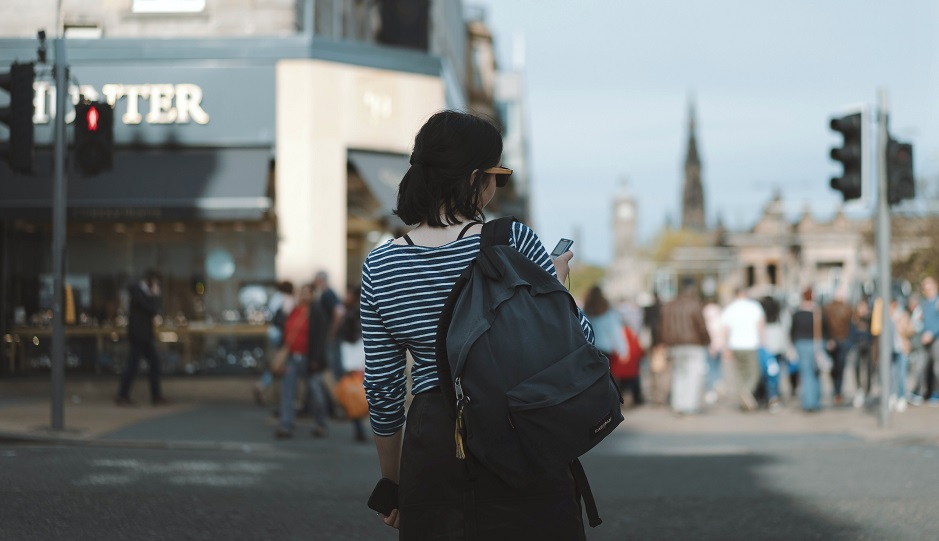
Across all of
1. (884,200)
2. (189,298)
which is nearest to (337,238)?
(189,298)

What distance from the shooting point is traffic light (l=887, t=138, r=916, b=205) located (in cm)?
1342

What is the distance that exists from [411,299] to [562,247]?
450 millimetres

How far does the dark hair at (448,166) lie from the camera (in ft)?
9.62

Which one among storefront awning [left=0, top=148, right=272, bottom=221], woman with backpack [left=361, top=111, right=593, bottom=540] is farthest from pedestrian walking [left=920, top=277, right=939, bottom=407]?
woman with backpack [left=361, top=111, right=593, bottom=540]

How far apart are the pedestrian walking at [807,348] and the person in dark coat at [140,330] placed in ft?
28.3

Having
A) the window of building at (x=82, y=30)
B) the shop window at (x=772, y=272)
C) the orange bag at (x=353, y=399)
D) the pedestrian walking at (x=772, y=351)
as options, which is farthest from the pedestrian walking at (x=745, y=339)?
the shop window at (x=772, y=272)

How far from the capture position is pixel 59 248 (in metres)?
12.6

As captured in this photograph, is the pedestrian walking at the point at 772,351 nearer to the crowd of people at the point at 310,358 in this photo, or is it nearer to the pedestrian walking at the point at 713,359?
the pedestrian walking at the point at 713,359

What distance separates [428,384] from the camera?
287 cm

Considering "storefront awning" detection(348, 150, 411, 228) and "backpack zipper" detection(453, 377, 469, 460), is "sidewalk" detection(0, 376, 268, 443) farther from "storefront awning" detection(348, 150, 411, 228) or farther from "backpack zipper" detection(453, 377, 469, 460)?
"backpack zipper" detection(453, 377, 469, 460)

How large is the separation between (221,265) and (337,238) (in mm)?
1712

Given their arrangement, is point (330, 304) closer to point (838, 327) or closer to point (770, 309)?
point (770, 309)

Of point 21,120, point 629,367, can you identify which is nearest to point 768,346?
point 629,367

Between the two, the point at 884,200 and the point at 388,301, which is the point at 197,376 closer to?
the point at 884,200
